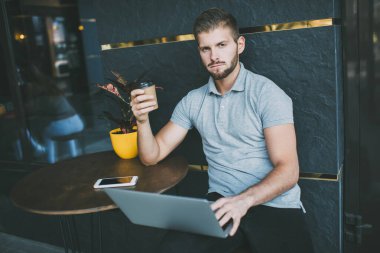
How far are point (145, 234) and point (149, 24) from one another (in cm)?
135

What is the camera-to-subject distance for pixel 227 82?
1.61 m

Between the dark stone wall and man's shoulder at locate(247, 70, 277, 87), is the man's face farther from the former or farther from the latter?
the dark stone wall

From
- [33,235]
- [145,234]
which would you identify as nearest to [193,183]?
[145,234]

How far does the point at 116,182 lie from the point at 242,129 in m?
0.59

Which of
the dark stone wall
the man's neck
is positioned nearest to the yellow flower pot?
the man's neck

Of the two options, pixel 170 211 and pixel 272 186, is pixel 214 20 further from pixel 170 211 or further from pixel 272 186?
pixel 170 211

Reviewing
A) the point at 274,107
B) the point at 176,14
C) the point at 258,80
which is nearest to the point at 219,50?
the point at 258,80

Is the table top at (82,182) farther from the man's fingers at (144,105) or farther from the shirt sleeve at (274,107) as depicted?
the shirt sleeve at (274,107)

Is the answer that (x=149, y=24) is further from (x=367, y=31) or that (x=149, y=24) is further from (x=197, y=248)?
(x=197, y=248)

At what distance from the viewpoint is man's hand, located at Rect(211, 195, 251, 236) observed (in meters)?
1.14

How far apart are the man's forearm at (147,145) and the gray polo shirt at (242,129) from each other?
0.24m

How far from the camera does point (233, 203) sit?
3.91 feet

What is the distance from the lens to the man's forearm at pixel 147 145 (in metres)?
1.60

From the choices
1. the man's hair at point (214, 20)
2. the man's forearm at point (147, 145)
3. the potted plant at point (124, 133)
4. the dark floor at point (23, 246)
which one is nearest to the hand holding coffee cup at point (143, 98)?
the man's forearm at point (147, 145)
